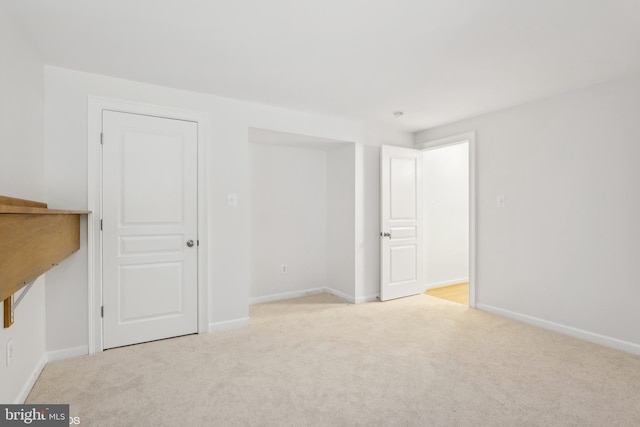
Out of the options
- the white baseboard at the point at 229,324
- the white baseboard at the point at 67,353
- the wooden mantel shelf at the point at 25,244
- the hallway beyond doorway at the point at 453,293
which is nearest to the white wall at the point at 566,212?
the hallway beyond doorway at the point at 453,293

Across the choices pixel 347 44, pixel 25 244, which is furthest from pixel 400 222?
pixel 25 244

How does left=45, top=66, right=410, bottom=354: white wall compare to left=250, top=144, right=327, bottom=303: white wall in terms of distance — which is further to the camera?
left=250, top=144, right=327, bottom=303: white wall

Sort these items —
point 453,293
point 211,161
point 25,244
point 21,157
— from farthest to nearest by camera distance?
point 453,293
point 211,161
point 21,157
point 25,244

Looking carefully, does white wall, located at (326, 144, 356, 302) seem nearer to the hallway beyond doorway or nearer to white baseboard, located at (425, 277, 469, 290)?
the hallway beyond doorway

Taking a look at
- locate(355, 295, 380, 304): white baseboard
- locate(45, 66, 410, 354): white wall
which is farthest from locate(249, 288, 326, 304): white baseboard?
locate(45, 66, 410, 354): white wall

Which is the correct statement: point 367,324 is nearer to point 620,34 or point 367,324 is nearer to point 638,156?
point 638,156

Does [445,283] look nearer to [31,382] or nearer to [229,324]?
[229,324]

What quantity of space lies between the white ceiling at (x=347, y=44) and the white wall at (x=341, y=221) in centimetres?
128

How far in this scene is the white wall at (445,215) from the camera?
4.98m

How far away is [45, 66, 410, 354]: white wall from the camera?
2.58 metres

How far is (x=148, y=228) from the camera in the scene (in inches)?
115

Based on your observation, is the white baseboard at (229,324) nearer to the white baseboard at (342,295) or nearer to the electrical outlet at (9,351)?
the white baseboard at (342,295)

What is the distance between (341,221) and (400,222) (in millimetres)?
788

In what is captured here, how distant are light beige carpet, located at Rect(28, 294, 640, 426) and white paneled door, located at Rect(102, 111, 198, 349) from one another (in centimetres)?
25
